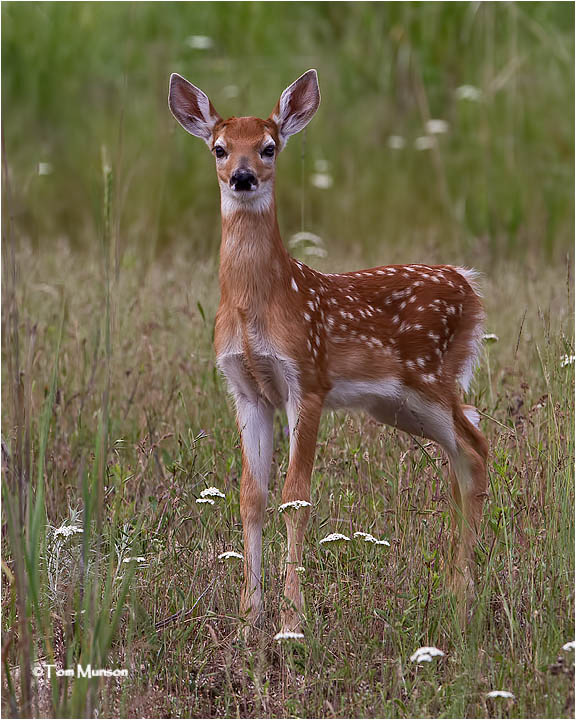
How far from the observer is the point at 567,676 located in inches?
138

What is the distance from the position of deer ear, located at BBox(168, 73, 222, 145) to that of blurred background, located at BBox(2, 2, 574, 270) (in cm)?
454

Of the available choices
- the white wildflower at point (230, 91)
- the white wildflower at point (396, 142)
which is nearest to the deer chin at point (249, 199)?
the white wildflower at point (230, 91)

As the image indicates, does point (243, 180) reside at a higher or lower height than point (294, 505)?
higher

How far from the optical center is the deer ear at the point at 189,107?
4.63 meters

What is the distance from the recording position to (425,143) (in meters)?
10.1

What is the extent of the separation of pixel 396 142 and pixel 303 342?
633 cm

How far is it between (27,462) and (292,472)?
113 centimetres

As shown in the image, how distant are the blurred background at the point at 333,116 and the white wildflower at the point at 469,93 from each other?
0.03 m

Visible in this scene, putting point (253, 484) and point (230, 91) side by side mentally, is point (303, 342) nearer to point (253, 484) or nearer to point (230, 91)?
point (253, 484)

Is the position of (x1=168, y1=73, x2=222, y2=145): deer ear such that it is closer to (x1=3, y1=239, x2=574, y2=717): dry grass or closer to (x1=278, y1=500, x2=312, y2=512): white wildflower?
(x1=3, y1=239, x2=574, y2=717): dry grass

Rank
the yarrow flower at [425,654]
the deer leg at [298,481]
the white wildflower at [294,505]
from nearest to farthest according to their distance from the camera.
→ the yarrow flower at [425,654] < the white wildflower at [294,505] < the deer leg at [298,481]

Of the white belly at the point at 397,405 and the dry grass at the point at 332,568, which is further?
the white belly at the point at 397,405

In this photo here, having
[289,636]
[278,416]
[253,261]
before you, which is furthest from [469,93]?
[289,636]

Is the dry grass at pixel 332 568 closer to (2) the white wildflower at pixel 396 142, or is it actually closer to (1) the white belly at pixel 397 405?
Result: (1) the white belly at pixel 397 405
